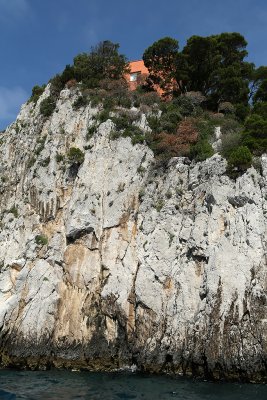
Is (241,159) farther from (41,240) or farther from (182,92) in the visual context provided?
(182,92)

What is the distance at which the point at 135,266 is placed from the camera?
25.1 meters

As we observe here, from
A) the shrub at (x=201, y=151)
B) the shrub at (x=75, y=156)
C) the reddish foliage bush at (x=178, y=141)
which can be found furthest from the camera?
the shrub at (x=75, y=156)

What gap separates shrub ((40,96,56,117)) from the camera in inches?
1423

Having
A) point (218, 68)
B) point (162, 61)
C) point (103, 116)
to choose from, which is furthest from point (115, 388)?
point (162, 61)

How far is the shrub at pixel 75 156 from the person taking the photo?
30.6 metres

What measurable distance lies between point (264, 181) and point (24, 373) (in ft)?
55.9

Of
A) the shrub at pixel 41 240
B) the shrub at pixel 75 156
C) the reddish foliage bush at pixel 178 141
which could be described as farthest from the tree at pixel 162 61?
the shrub at pixel 41 240

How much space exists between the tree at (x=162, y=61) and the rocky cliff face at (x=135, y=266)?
26.2 feet

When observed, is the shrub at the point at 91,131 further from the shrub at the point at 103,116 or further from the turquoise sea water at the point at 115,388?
the turquoise sea water at the point at 115,388

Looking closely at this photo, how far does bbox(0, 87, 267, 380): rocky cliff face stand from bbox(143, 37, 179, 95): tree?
7.99 m

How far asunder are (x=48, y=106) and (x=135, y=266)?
18.4 metres

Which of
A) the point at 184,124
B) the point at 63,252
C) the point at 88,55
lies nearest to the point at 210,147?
the point at 184,124

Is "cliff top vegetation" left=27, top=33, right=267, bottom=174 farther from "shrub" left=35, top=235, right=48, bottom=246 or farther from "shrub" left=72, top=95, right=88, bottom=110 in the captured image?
"shrub" left=35, top=235, right=48, bottom=246

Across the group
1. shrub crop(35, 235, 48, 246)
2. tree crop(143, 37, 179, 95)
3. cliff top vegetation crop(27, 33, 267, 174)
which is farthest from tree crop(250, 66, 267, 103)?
shrub crop(35, 235, 48, 246)
